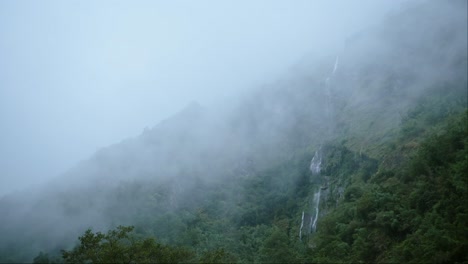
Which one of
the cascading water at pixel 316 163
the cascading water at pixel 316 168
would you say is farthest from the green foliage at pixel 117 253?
the cascading water at pixel 316 163

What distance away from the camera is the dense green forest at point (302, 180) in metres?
35.4

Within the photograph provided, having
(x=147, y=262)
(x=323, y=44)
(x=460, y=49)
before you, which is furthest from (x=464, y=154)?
(x=323, y=44)

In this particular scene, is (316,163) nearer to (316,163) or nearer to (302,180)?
(316,163)

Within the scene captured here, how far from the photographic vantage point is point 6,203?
95.1m

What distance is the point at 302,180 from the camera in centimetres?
9112

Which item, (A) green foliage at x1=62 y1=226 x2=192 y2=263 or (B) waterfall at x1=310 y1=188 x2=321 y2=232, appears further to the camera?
(B) waterfall at x1=310 y1=188 x2=321 y2=232

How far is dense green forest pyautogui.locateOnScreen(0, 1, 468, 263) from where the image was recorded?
35438 mm

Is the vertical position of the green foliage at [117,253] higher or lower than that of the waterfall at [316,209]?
higher

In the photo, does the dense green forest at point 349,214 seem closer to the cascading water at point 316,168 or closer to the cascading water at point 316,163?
the cascading water at point 316,168

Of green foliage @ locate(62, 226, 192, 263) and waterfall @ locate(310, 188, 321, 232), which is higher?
green foliage @ locate(62, 226, 192, 263)

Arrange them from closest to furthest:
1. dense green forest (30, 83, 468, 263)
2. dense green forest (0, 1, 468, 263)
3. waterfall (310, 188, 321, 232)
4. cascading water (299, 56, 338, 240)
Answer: dense green forest (30, 83, 468, 263)
dense green forest (0, 1, 468, 263)
waterfall (310, 188, 321, 232)
cascading water (299, 56, 338, 240)

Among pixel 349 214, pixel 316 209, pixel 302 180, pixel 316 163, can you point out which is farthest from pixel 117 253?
pixel 302 180

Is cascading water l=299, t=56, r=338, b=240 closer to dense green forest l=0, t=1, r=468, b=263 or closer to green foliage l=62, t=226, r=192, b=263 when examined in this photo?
dense green forest l=0, t=1, r=468, b=263

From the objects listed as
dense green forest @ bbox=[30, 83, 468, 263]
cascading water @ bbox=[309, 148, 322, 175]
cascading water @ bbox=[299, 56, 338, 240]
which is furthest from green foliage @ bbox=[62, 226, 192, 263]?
cascading water @ bbox=[309, 148, 322, 175]
